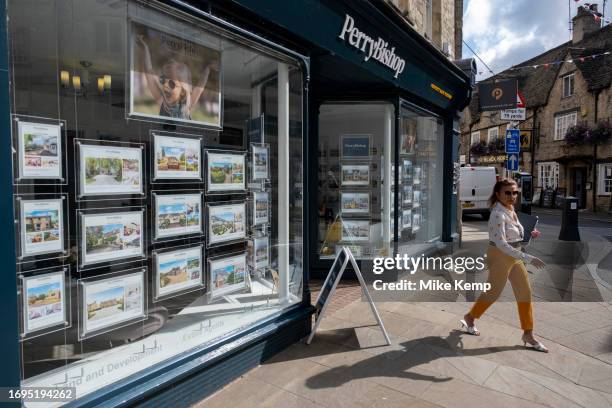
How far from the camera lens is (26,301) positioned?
248 centimetres

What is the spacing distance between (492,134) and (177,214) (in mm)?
34875

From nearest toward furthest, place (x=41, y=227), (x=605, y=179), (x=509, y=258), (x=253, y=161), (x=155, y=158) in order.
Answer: (x=41, y=227), (x=155, y=158), (x=253, y=161), (x=509, y=258), (x=605, y=179)

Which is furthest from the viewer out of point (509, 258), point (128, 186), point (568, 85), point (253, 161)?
point (568, 85)

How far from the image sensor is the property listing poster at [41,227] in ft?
8.10

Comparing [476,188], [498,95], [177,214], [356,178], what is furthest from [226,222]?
[476,188]

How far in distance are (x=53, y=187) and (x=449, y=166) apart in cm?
863

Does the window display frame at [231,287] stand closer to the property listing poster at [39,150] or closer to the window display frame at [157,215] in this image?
the window display frame at [157,215]

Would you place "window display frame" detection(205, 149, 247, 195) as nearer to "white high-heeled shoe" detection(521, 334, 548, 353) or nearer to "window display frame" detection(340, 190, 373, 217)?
"white high-heeled shoe" detection(521, 334, 548, 353)

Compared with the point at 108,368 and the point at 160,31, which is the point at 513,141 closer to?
the point at 160,31

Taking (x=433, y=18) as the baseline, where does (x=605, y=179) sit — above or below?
below

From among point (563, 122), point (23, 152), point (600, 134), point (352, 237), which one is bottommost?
point (352, 237)

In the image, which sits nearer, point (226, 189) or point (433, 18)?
point (226, 189)

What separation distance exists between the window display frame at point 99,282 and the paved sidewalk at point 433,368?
815 millimetres

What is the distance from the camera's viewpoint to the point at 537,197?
27766 mm
